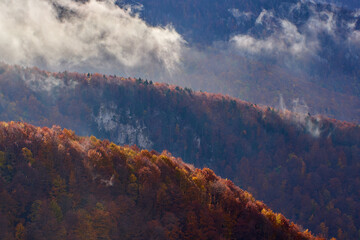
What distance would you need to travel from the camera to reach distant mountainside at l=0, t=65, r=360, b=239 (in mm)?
154875

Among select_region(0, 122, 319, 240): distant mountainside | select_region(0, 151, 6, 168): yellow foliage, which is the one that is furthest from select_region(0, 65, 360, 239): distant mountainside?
select_region(0, 151, 6, 168): yellow foliage

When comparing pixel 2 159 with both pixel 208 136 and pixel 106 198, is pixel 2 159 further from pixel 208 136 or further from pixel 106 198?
pixel 208 136

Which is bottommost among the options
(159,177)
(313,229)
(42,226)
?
(42,226)

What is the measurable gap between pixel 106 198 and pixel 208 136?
433ft

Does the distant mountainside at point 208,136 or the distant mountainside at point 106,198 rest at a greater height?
the distant mountainside at point 208,136

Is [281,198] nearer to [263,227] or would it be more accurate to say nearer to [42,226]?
[263,227]

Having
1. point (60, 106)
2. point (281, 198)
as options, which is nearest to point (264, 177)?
point (281, 198)

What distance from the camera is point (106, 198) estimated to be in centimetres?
5641

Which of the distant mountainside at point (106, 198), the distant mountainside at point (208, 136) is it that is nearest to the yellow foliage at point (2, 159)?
the distant mountainside at point (106, 198)

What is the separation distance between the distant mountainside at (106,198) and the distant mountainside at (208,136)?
9076cm

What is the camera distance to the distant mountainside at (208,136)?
508 ft

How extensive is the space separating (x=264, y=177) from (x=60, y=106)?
4044 inches

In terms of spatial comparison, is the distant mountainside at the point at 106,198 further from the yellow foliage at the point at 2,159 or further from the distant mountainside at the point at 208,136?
the distant mountainside at the point at 208,136

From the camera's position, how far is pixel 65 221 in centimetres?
4869
